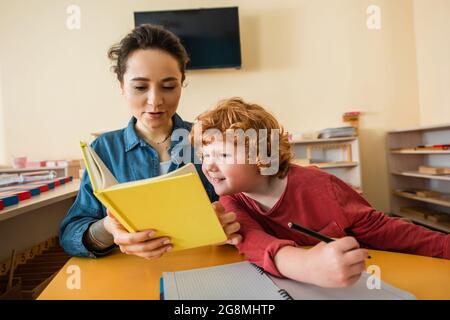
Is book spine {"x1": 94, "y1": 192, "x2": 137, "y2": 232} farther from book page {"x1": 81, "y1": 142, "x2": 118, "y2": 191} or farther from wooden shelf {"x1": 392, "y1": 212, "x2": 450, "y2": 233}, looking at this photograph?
wooden shelf {"x1": 392, "y1": 212, "x2": 450, "y2": 233}

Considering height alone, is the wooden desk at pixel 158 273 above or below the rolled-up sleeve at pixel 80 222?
below

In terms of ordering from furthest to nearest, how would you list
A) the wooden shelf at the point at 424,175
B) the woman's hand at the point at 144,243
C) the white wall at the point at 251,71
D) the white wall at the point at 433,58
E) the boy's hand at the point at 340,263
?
the white wall at the point at 251,71 < the white wall at the point at 433,58 < the wooden shelf at the point at 424,175 < the woman's hand at the point at 144,243 < the boy's hand at the point at 340,263

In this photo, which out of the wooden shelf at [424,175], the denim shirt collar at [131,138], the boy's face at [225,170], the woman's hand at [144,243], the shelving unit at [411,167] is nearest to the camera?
the woman's hand at [144,243]

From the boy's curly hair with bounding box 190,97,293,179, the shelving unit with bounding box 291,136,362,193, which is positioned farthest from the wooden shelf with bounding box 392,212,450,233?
the boy's curly hair with bounding box 190,97,293,179

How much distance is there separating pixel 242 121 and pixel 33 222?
119 cm

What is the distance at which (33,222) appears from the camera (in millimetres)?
1431

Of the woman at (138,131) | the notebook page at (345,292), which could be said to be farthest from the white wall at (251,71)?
the notebook page at (345,292)

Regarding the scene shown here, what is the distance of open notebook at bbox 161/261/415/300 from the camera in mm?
489

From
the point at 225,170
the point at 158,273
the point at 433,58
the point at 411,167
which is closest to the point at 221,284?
the point at 158,273

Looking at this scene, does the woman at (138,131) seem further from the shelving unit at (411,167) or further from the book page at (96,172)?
the shelving unit at (411,167)

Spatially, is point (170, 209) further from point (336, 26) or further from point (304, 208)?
point (336, 26)

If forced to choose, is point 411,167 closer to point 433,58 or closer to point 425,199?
point 425,199

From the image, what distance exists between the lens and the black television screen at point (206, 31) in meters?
3.09

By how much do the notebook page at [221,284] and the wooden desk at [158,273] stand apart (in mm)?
39
